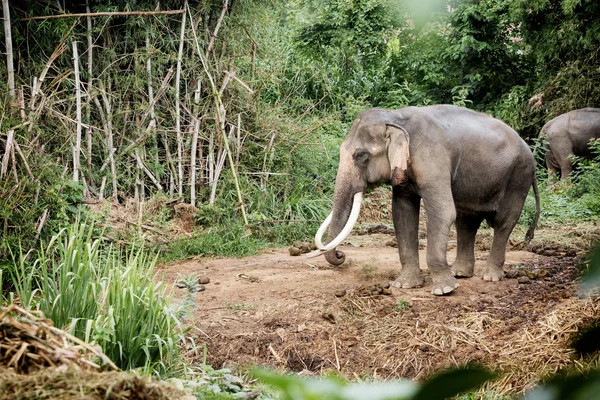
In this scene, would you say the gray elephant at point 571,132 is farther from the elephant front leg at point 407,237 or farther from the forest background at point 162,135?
the elephant front leg at point 407,237

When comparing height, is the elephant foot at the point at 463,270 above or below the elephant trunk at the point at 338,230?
A: below

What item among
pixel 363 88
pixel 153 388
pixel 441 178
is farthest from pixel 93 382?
pixel 363 88

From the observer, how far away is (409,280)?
6527 mm

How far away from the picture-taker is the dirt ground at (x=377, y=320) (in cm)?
501

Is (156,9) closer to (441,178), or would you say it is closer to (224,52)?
(224,52)

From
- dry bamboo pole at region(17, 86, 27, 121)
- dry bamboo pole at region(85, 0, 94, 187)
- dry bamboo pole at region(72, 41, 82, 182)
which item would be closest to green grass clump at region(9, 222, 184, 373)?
dry bamboo pole at region(17, 86, 27, 121)

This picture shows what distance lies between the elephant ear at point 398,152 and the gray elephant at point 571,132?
797cm

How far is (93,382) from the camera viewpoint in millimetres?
1874

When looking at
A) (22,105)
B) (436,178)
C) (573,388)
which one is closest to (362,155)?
(436,178)

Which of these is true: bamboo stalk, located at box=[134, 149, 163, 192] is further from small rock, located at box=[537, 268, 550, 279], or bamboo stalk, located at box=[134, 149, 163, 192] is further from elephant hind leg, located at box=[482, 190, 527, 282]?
small rock, located at box=[537, 268, 550, 279]

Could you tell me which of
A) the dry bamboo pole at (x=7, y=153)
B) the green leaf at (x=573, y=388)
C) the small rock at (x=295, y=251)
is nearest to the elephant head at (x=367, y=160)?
the small rock at (x=295, y=251)

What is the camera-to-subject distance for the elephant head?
21.0ft

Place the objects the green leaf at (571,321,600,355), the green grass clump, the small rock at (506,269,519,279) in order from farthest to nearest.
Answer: the small rock at (506,269,519,279) → the green grass clump → the green leaf at (571,321,600,355)

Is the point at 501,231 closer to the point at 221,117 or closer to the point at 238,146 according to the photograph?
the point at 238,146
